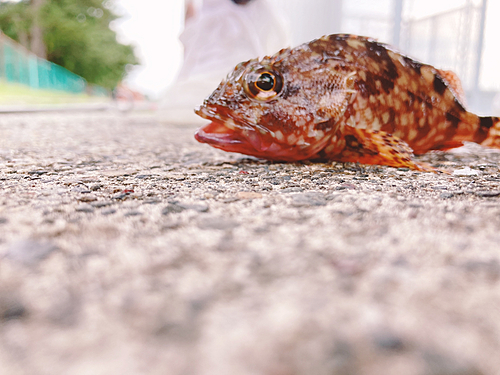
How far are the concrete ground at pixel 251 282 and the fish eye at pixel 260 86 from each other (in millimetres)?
619

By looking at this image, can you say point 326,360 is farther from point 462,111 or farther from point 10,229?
point 462,111

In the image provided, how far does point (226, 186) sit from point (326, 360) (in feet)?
3.34

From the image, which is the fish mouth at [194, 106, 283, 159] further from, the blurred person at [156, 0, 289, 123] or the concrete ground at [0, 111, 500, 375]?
the blurred person at [156, 0, 289, 123]

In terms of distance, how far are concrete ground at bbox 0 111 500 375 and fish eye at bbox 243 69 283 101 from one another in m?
0.62

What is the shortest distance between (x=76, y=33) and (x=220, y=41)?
76.1 ft

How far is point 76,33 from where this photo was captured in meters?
24.3

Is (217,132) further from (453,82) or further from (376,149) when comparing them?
(453,82)

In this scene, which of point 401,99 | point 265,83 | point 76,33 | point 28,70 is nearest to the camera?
point 265,83

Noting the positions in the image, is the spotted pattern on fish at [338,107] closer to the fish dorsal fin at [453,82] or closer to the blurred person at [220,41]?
the fish dorsal fin at [453,82]

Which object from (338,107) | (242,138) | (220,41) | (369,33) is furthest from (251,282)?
(369,33)

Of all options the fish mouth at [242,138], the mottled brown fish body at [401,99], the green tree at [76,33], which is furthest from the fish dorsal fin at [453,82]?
the green tree at [76,33]

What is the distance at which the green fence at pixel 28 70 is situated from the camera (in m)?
15.2

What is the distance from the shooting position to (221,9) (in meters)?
5.68

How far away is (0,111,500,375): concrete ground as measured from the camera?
21.2 inches
